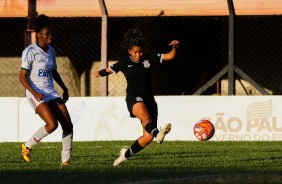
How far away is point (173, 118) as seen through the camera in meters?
19.5

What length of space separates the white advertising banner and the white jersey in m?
7.10

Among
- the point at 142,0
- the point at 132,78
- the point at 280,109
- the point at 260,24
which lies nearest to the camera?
the point at 132,78

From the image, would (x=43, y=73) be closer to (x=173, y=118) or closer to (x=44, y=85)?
(x=44, y=85)

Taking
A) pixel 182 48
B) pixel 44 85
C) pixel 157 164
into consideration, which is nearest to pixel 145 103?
pixel 157 164

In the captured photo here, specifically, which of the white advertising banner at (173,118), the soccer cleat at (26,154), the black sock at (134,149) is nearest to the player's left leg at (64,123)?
the soccer cleat at (26,154)

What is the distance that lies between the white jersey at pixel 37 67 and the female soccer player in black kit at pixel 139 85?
2.83 ft

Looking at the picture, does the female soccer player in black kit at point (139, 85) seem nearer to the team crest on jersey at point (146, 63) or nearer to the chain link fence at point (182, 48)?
the team crest on jersey at point (146, 63)

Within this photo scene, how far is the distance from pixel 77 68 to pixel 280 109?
6.85m

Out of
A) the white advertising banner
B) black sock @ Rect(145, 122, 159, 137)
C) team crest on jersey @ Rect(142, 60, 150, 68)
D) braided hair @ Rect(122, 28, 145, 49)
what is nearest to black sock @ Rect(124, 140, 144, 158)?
black sock @ Rect(145, 122, 159, 137)

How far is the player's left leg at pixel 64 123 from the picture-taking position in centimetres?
1241

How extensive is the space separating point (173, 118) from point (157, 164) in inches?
288

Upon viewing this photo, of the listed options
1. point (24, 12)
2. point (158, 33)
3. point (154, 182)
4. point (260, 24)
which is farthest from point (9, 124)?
point (154, 182)

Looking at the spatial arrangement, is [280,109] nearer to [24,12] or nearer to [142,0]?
[142,0]

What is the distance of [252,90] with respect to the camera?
23422 millimetres
